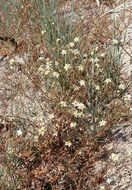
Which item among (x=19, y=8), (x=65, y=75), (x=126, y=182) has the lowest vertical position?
(x=126, y=182)

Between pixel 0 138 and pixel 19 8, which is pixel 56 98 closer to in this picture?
pixel 0 138

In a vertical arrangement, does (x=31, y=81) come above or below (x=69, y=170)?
above

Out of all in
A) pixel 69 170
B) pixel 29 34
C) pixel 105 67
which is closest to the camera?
pixel 69 170

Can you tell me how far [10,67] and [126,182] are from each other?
2304 mm

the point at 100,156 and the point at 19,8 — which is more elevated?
the point at 19,8

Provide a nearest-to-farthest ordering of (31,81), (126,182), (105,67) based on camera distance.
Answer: (126,182) < (105,67) < (31,81)

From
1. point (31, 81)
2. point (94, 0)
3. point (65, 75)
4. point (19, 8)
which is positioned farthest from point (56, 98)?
point (94, 0)

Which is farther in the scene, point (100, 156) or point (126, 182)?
point (100, 156)

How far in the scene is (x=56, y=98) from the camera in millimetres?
2414

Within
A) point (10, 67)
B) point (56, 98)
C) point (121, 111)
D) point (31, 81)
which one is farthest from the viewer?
point (10, 67)

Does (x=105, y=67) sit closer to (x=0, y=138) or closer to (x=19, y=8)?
(x=0, y=138)

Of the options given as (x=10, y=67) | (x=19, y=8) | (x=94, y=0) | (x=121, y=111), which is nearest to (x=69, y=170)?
(x=121, y=111)

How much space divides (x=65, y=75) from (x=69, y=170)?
1.06 metres

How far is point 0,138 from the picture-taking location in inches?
83.7
